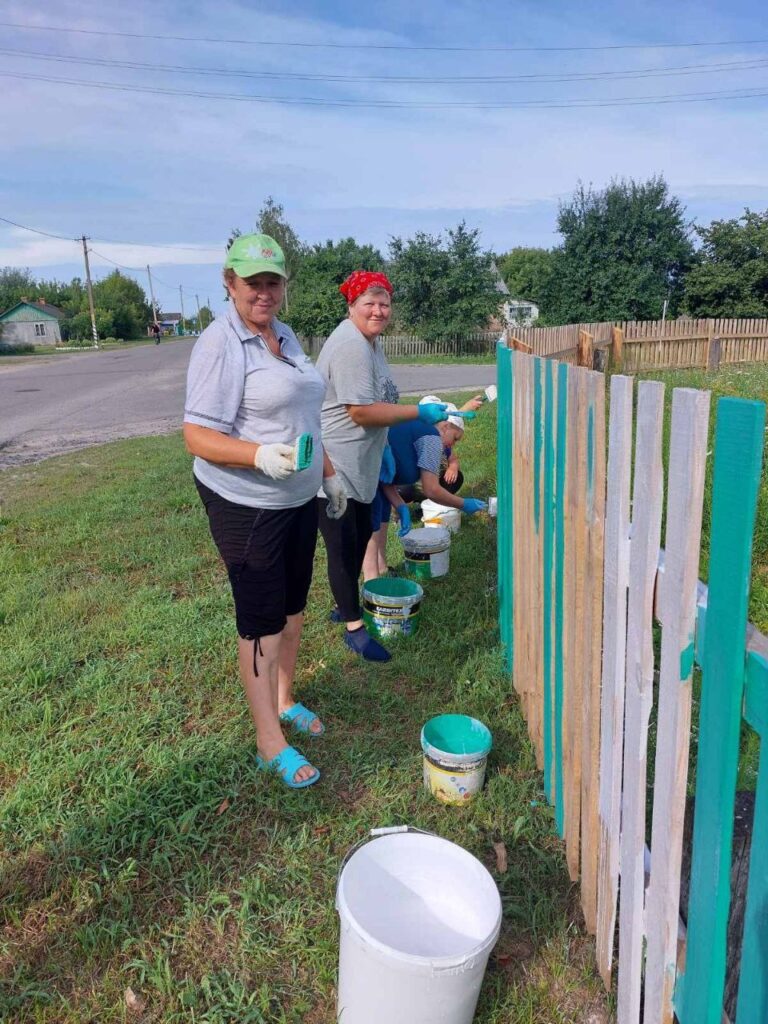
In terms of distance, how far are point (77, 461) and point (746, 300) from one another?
26783mm

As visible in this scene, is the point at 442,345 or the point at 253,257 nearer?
the point at 253,257

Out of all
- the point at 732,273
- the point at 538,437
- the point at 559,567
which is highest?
the point at 732,273

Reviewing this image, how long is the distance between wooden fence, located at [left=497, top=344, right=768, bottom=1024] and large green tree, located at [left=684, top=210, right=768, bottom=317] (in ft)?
96.3

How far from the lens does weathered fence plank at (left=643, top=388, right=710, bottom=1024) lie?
1146 mm

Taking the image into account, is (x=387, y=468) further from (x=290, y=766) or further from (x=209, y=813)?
(x=209, y=813)

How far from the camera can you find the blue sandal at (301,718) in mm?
2943

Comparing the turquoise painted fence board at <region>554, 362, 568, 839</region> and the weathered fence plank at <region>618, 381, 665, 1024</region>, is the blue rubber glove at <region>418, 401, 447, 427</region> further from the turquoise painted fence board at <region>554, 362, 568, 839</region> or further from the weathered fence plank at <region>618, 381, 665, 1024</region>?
the weathered fence plank at <region>618, 381, 665, 1024</region>

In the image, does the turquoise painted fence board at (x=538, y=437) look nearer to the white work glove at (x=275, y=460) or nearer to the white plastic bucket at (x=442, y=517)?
the white work glove at (x=275, y=460)

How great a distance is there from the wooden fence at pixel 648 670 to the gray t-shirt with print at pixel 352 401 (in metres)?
0.92

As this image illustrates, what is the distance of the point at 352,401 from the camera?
3.15m

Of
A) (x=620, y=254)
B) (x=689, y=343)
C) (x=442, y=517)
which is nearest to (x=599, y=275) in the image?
(x=620, y=254)

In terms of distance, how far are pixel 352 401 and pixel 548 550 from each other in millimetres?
1218

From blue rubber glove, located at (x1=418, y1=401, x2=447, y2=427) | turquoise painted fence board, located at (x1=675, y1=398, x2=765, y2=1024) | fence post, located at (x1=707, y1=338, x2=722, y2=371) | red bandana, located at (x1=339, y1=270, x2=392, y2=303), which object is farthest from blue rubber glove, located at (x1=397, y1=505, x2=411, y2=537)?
fence post, located at (x1=707, y1=338, x2=722, y2=371)

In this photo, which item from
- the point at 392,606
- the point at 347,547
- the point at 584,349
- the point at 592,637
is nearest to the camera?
the point at 592,637
